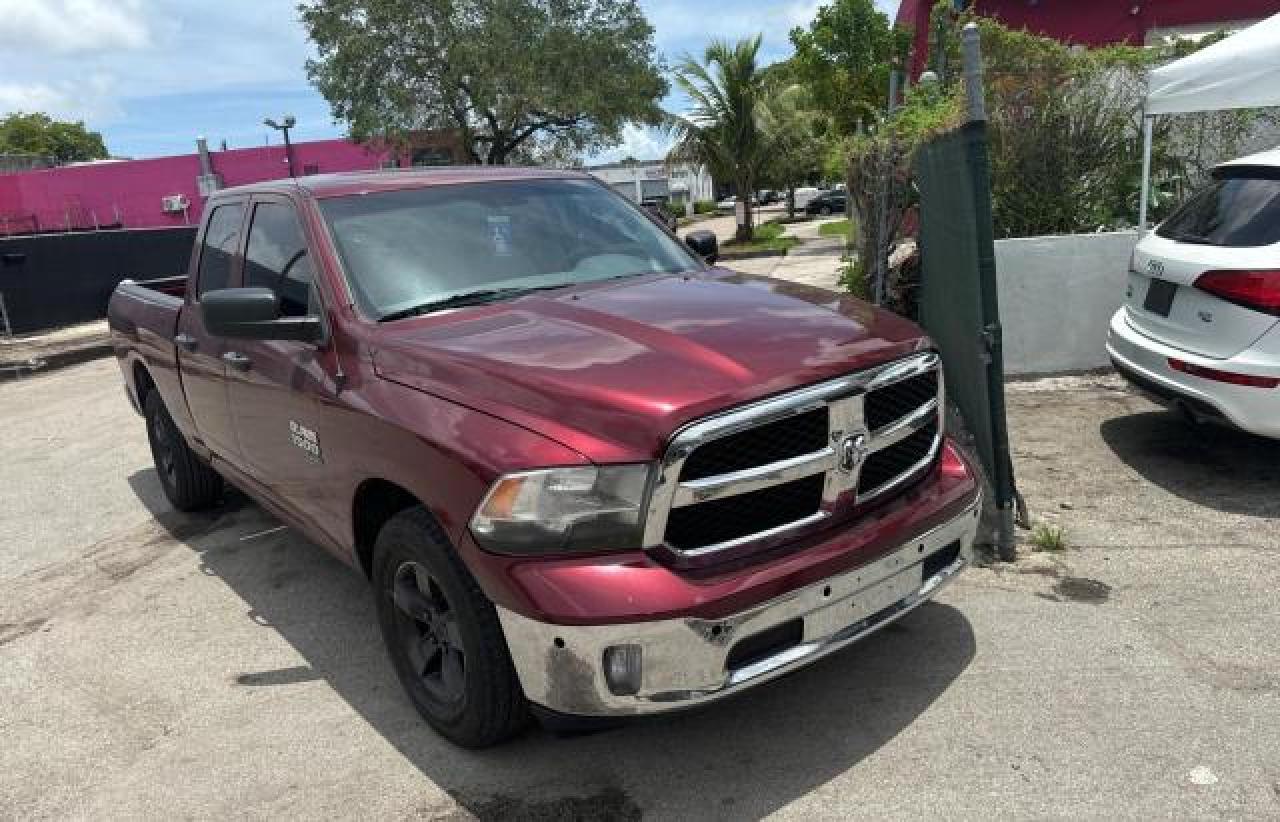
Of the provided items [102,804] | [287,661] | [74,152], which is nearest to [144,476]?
[287,661]

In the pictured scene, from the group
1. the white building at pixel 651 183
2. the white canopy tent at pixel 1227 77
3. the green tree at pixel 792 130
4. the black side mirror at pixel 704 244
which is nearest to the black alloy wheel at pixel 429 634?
the black side mirror at pixel 704 244

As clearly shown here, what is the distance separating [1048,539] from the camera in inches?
178

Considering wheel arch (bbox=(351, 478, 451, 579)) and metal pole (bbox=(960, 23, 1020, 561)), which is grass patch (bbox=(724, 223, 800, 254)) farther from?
wheel arch (bbox=(351, 478, 451, 579))

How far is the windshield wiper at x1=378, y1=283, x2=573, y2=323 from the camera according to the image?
3.55m

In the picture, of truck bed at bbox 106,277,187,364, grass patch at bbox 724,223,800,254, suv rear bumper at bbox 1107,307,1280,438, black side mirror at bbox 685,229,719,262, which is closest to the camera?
suv rear bumper at bbox 1107,307,1280,438

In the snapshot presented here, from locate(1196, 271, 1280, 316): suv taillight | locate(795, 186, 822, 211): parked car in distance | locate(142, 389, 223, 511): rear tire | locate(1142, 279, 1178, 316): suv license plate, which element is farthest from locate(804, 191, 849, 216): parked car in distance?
locate(142, 389, 223, 511): rear tire

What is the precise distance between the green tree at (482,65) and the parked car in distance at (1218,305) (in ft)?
78.3

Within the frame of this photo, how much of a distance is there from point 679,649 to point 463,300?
1.68 m

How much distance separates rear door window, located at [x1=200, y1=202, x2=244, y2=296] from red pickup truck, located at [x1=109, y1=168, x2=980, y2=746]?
21.7 inches

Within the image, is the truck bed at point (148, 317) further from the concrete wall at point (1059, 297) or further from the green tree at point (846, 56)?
the green tree at point (846, 56)

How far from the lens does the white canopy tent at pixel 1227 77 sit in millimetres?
6418


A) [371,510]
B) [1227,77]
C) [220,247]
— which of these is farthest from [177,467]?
[1227,77]

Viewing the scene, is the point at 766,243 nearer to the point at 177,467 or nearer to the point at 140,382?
the point at 140,382

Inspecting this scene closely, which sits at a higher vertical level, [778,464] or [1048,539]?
[778,464]
